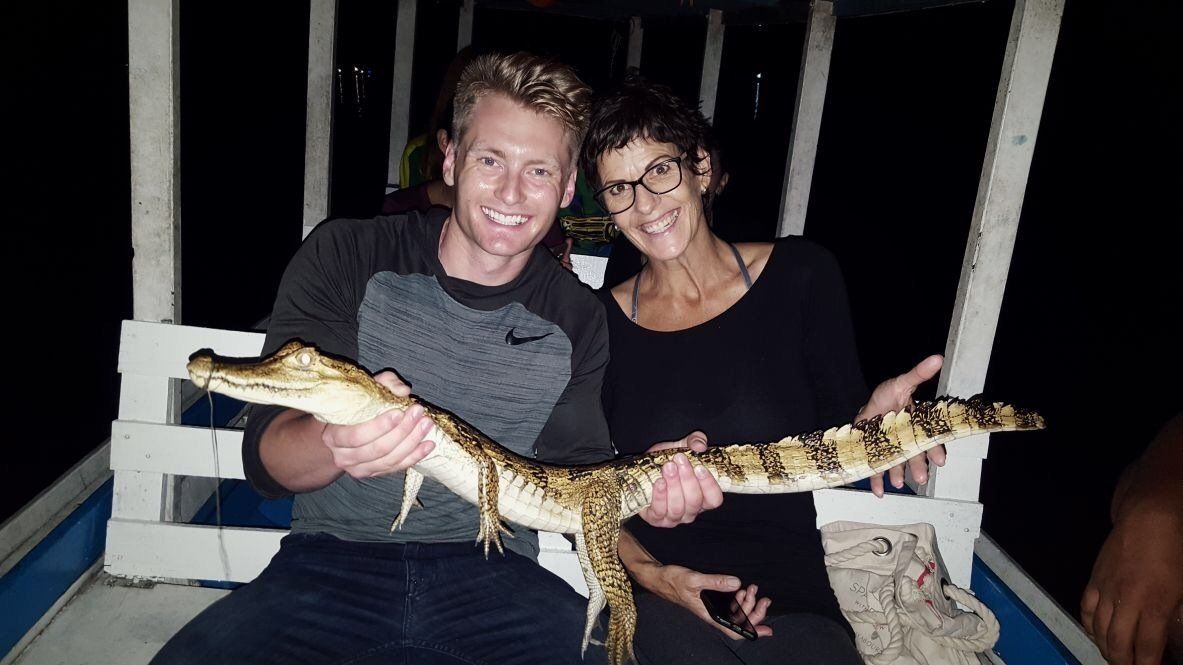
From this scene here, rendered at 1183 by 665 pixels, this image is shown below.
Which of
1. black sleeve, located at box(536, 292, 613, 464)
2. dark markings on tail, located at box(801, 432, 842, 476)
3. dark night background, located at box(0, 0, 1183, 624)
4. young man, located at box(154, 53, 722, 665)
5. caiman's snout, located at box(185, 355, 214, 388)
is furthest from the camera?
dark night background, located at box(0, 0, 1183, 624)

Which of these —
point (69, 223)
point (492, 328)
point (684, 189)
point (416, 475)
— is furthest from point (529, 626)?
point (69, 223)

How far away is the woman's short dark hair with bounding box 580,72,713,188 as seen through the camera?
226cm

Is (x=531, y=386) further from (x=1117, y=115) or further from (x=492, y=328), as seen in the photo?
(x=1117, y=115)

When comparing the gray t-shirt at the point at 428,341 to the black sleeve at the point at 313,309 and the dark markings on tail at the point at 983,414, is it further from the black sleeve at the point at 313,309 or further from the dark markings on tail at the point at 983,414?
the dark markings on tail at the point at 983,414

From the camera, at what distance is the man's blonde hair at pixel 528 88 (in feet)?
6.96

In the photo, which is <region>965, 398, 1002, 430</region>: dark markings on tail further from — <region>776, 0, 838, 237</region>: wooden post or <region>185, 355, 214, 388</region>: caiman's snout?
<region>776, 0, 838, 237</region>: wooden post

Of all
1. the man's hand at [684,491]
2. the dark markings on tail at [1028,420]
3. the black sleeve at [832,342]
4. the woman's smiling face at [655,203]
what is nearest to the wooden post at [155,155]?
the woman's smiling face at [655,203]

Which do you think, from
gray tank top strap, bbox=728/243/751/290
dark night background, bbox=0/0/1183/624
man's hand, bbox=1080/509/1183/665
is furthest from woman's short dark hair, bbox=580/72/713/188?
dark night background, bbox=0/0/1183/624

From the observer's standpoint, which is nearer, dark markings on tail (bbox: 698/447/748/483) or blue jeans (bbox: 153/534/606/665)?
blue jeans (bbox: 153/534/606/665)

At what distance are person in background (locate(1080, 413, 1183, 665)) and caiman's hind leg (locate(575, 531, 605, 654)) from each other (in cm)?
135

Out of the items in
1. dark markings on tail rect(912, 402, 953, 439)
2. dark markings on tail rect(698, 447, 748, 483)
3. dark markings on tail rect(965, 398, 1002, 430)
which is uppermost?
dark markings on tail rect(965, 398, 1002, 430)

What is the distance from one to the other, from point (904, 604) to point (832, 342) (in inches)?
39.6

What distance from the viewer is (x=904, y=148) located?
21.3 ft

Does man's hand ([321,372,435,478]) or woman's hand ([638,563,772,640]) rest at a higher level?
man's hand ([321,372,435,478])
